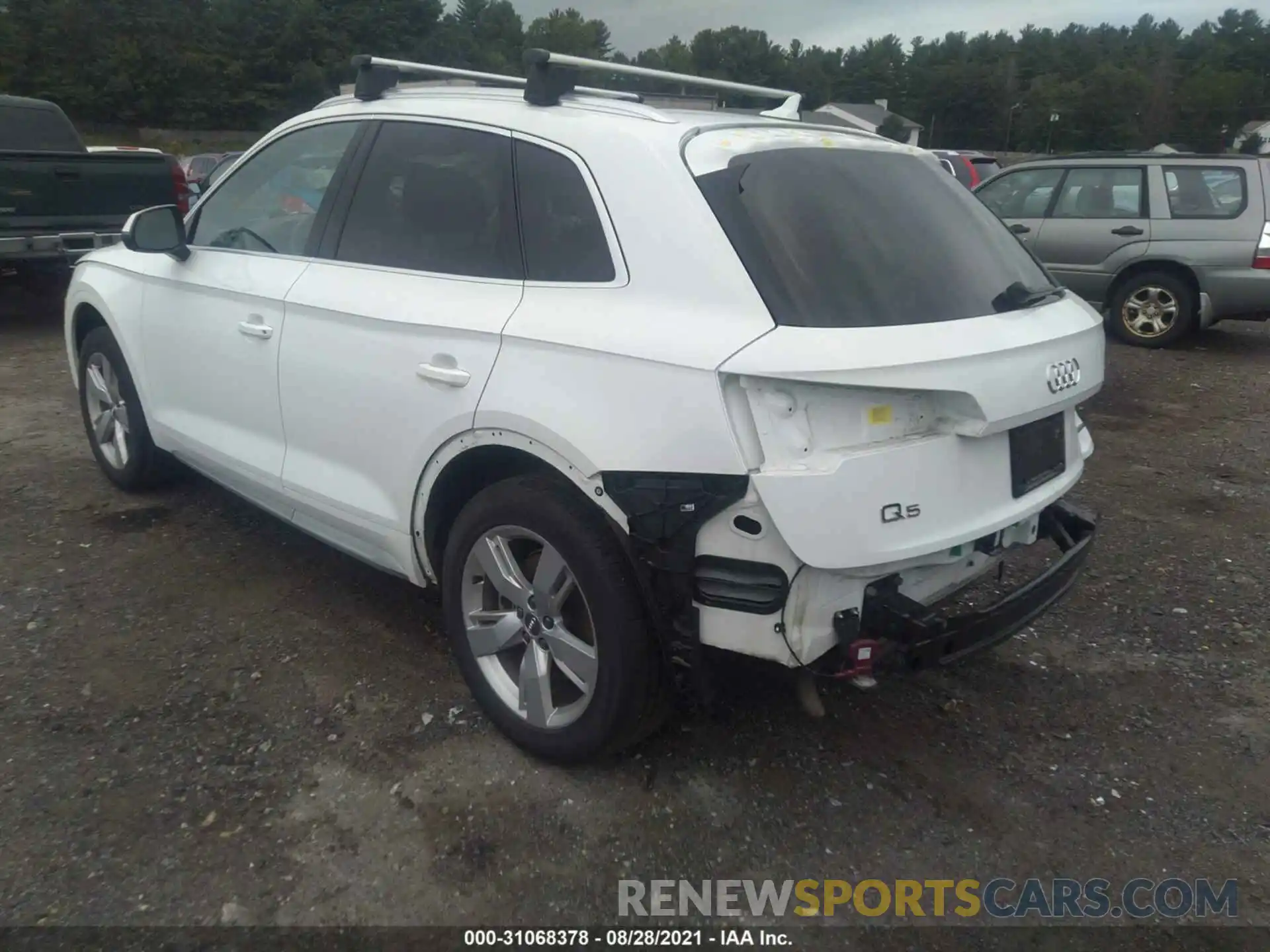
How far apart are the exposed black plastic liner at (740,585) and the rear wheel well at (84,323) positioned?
3639 millimetres

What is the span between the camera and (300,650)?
3652 mm

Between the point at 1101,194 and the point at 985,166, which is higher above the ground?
the point at 985,166

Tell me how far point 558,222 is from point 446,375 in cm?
53

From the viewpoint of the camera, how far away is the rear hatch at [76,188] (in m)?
8.38

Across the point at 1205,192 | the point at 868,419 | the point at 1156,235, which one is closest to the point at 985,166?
the point at 1205,192

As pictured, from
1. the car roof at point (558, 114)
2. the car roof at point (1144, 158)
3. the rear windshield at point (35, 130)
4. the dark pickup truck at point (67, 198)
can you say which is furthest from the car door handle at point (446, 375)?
the rear windshield at point (35, 130)

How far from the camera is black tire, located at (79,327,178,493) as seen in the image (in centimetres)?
467

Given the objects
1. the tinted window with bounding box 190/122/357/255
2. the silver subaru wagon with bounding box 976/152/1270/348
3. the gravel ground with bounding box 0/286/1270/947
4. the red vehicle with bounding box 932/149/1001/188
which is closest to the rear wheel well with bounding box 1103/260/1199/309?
the silver subaru wagon with bounding box 976/152/1270/348

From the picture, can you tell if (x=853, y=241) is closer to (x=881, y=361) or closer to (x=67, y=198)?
(x=881, y=361)

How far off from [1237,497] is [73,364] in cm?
608

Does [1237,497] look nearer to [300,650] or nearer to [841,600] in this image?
[841,600]

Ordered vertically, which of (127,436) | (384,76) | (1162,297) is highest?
(384,76)

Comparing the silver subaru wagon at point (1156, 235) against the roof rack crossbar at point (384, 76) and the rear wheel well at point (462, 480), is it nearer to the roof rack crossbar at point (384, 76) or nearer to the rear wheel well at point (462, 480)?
the roof rack crossbar at point (384, 76)

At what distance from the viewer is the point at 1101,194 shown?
9.65 m
